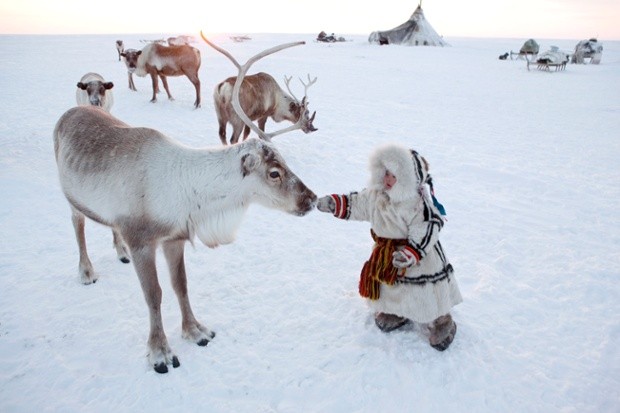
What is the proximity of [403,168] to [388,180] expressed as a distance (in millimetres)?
173

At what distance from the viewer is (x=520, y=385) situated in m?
2.32

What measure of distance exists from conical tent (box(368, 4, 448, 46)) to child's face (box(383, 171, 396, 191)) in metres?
32.2

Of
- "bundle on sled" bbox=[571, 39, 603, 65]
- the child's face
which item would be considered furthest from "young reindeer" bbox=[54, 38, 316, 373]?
"bundle on sled" bbox=[571, 39, 603, 65]

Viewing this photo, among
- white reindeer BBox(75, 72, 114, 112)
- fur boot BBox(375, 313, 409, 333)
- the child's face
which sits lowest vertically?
fur boot BBox(375, 313, 409, 333)

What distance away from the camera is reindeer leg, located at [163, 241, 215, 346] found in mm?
2611

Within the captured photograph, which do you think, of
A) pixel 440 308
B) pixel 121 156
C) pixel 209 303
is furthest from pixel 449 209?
pixel 121 156

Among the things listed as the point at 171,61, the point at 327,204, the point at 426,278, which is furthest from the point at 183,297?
the point at 171,61

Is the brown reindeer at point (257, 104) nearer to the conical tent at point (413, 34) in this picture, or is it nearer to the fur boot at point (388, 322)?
the fur boot at point (388, 322)

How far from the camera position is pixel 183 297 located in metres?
2.67

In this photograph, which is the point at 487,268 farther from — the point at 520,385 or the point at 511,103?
the point at 511,103

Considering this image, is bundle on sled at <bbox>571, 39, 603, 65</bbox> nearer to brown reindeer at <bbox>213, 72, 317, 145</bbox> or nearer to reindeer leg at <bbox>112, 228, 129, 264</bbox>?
brown reindeer at <bbox>213, 72, 317, 145</bbox>

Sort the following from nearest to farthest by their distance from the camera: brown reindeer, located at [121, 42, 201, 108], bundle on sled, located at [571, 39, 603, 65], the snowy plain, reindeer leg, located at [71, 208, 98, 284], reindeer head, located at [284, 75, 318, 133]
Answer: the snowy plain < reindeer leg, located at [71, 208, 98, 284] < reindeer head, located at [284, 75, 318, 133] < brown reindeer, located at [121, 42, 201, 108] < bundle on sled, located at [571, 39, 603, 65]

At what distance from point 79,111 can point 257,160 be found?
5.40 ft

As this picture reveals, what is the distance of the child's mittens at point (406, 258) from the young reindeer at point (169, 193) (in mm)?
652
